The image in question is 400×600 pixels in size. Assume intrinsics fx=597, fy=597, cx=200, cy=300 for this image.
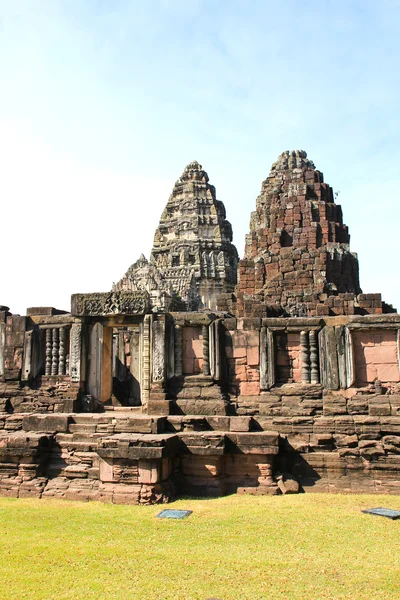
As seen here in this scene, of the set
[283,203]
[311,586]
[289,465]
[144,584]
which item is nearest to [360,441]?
[289,465]

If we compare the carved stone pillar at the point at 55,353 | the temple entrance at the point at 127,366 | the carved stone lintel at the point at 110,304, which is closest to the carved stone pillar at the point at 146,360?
the carved stone lintel at the point at 110,304

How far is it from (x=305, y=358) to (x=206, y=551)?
17.6 ft

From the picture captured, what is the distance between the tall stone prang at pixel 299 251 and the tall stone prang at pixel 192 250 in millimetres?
22203

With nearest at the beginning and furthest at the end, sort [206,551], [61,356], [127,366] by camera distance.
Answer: [206,551]
[61,356]
[127,366]

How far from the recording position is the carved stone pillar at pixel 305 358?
472 inches

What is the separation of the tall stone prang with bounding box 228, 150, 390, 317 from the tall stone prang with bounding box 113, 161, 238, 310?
2220cm

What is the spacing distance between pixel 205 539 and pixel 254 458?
2974mm

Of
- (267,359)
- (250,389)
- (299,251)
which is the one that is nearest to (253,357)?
(267,359)

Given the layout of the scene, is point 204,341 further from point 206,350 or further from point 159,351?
point 159,351

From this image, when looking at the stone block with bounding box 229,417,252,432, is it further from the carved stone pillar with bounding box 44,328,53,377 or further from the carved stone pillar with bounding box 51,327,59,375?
the carved stone pillar with bounding box 44,328,53,377

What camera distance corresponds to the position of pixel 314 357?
39.2 ft

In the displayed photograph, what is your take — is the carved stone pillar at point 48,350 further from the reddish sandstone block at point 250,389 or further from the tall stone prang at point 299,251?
the tall stone prang at point 299,251

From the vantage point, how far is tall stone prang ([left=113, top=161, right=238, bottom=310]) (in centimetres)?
4594

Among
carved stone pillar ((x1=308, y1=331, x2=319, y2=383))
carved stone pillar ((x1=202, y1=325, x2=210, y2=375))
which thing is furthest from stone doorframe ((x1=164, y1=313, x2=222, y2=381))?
carved stone pillar ((x1=308, y1=331, x2=319, y2=383))
